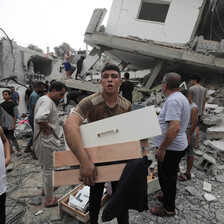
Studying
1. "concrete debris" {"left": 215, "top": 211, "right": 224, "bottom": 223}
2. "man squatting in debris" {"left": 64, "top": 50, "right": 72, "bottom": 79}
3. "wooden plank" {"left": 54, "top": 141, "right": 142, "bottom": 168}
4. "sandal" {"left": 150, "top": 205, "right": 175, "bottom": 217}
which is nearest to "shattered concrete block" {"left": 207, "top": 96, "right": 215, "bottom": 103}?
"concrete debris" {"left": 215, "top": 211, "right": 224, "bottom": 223}

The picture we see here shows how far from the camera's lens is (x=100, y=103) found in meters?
1.54

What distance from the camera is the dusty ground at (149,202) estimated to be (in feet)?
7.48

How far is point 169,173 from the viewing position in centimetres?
212

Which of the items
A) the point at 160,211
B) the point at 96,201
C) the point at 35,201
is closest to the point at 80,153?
the point at 96,201

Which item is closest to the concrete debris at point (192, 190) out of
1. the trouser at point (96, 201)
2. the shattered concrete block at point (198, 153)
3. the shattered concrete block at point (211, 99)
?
the shattered concrete block at point (198, 153)

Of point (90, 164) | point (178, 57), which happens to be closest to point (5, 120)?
point (90, 164)

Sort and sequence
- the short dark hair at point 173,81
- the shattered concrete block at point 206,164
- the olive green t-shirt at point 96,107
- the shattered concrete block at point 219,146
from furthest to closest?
the shattered concrete block at point 219,146
the shattered concrete block at point 206,164
the short dark hair at point 173,81
the olive green t-shirt at point 96,107

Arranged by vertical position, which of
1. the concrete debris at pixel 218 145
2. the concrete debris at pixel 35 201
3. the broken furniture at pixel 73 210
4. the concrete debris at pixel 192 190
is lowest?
the concrete debris at pixel 35 201

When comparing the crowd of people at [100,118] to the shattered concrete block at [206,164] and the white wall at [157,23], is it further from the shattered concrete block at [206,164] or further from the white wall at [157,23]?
the white wall at [157,23]

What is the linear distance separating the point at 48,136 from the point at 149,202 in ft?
6.72

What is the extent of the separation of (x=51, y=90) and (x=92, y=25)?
23.6 feet

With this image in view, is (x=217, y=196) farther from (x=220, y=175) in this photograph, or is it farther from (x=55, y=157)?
(x=55, y=157)

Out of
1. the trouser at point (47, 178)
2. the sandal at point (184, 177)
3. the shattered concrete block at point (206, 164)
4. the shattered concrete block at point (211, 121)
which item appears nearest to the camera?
the trouser at point (47, 178)

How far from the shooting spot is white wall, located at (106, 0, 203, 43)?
768 centimetres
